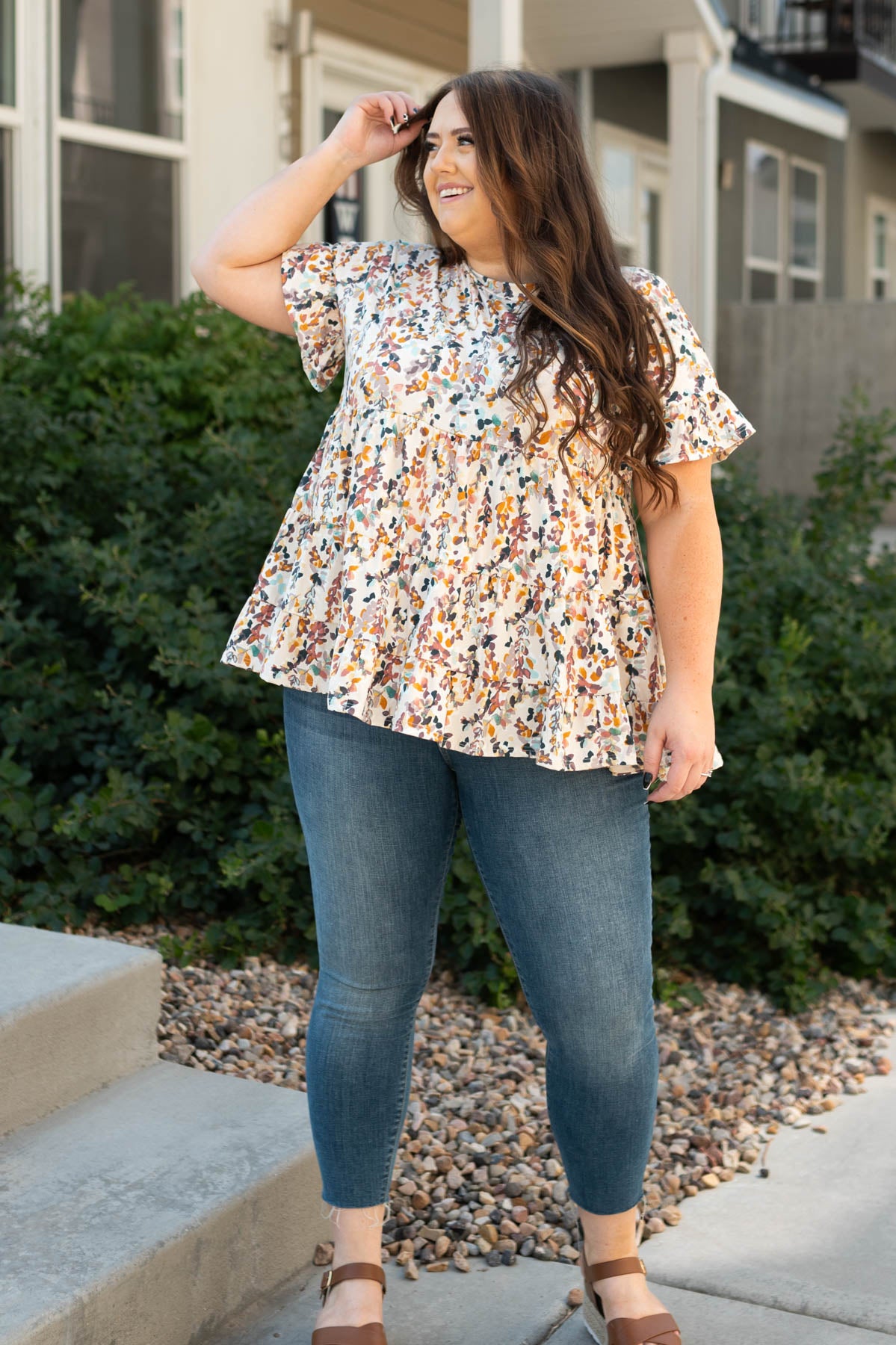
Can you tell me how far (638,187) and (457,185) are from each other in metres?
10.3

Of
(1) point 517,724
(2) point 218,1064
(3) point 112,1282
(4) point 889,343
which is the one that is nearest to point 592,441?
(1) point 517,724

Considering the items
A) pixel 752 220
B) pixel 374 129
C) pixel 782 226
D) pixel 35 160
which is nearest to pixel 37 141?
pixel 35 160

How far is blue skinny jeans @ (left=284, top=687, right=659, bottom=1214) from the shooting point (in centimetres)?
195

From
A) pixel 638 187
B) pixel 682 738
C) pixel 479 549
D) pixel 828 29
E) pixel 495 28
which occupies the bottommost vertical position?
pixel 682 738

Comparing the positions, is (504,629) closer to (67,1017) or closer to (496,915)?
(496,915)

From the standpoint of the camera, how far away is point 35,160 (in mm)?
6328

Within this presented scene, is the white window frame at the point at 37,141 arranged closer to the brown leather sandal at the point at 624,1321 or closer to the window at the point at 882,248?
the brown leather sandal at the point at 624,1321

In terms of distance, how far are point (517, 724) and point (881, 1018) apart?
210 centimetres

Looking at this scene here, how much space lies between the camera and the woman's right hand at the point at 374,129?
7.06 ft

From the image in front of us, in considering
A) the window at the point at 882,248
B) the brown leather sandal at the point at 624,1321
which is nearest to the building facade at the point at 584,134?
the window at the point at 882,248

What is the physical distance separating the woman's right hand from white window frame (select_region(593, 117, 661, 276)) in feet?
29.6

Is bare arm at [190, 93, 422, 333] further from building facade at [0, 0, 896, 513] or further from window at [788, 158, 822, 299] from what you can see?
window at [788, 158, 822, 299]

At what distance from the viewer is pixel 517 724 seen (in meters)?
1.94

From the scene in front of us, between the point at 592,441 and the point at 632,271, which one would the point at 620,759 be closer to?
the point at 592,441
